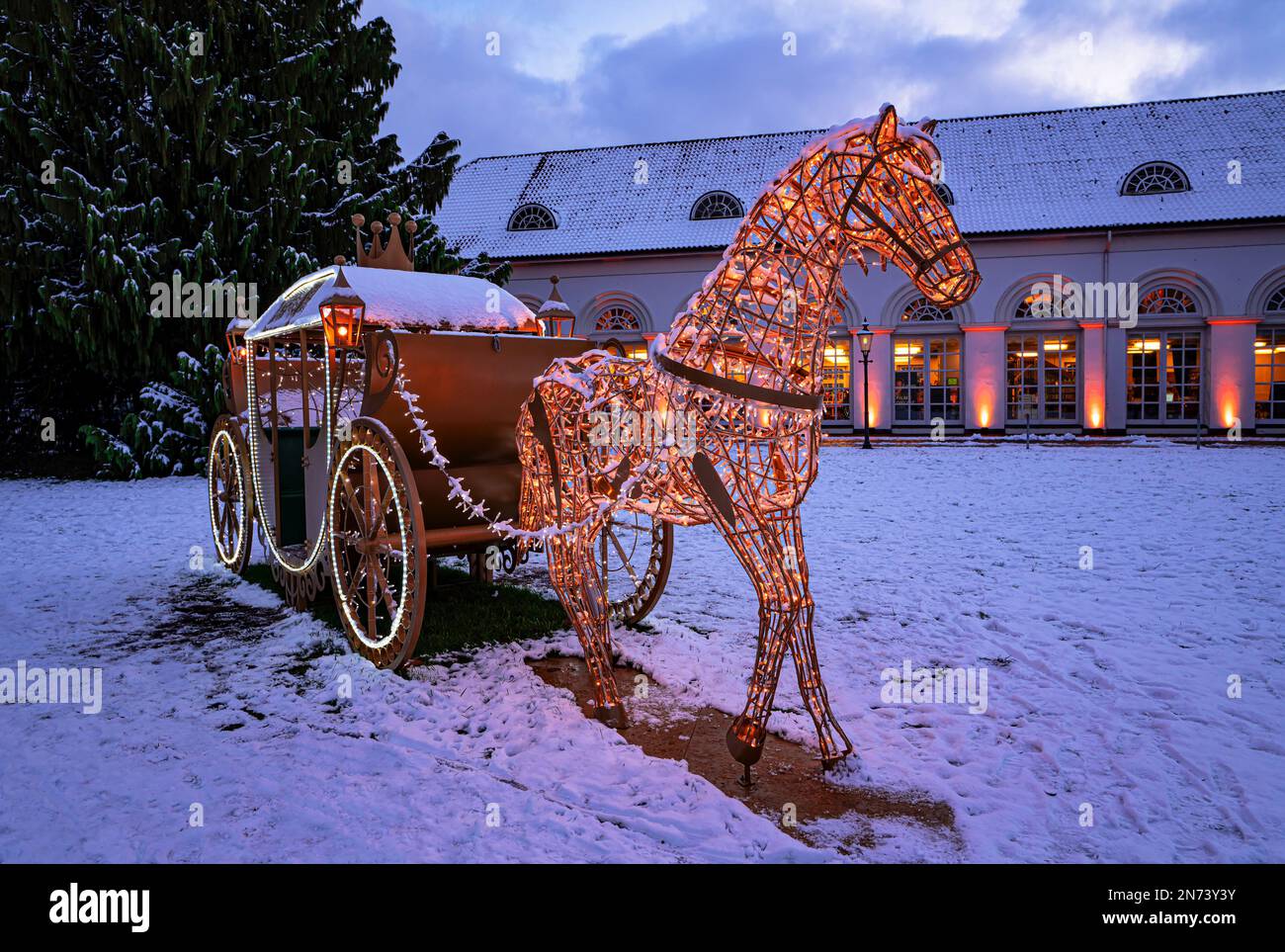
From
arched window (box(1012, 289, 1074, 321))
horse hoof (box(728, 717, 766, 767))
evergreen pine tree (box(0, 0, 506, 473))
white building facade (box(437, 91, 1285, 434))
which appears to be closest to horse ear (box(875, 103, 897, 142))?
horse hoof (box(728, 717, 766, 767))

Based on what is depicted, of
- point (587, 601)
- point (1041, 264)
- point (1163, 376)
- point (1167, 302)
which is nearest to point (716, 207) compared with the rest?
point (1041, 264)

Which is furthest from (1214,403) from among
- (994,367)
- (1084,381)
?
(994,367)

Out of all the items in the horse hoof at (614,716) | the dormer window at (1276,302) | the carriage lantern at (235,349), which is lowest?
the horse hoof at (614,716)

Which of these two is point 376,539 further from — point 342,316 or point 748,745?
point 748,745

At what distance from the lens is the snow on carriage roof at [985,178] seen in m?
22.5

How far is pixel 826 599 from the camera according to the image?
273 inches

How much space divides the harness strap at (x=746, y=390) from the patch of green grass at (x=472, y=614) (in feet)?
9.96

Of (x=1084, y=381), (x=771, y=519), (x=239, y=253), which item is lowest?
(x=771, y=519)

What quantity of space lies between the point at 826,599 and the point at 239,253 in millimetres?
13456

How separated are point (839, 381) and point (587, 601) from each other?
73.2 feet

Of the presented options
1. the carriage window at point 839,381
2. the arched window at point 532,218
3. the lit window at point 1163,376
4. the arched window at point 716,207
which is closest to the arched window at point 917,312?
the carriage window at point 839,381

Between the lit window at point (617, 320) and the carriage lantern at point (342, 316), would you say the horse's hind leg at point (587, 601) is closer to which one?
the carriage lantern at point (342, 316)

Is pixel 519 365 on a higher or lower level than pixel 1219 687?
higher

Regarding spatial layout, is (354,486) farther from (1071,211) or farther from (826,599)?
(1071,211)
